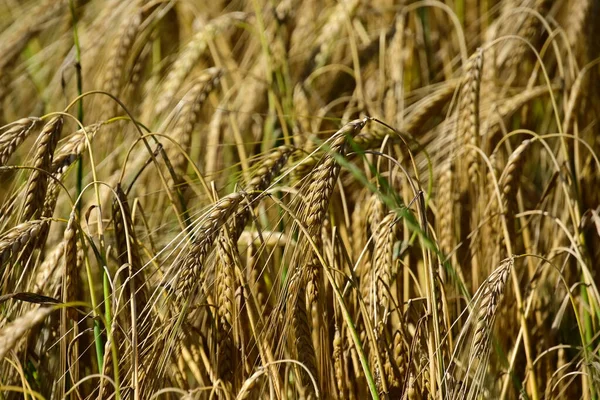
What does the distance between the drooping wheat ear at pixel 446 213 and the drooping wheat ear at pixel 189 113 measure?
69cm

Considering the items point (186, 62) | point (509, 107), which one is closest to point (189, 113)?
point (186, 62)

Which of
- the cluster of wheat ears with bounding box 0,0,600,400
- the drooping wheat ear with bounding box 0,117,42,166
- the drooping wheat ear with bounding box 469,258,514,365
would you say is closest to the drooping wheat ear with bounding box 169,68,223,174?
the cluster of wheat ears with bounding box 0,0,600,400

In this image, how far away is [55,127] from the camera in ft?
4.32

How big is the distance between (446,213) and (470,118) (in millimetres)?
243

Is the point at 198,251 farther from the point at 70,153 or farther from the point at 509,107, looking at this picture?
the point at 509,107

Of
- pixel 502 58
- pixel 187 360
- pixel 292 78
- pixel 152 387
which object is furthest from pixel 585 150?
pixel 152 387

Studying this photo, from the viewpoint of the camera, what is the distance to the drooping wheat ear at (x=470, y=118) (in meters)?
1.67

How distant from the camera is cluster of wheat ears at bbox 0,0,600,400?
3.96 ft

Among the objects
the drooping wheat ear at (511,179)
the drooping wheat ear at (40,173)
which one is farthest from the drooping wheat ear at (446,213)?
the drooping wheat ear at (40,173)

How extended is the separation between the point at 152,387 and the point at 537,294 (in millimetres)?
1038

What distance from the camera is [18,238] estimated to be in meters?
1.13

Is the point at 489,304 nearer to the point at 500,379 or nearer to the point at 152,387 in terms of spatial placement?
the point at 500,379

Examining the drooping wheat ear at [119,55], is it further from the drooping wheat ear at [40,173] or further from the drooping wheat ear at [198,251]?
the drooping wheat ear at [198,251]

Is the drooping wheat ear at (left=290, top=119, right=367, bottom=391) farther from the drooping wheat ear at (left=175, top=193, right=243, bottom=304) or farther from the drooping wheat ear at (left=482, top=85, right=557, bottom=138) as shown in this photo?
the drooping wheat ear at (left=482, top=85, right=557, bottom=138)
